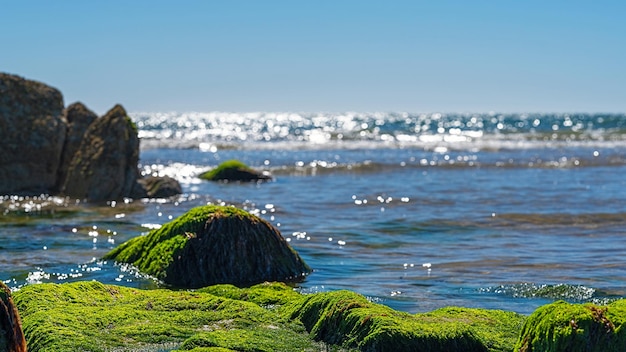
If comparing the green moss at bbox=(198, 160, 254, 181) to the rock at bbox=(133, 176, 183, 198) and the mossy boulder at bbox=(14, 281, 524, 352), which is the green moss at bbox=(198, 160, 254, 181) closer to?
the rock at bbox=(133, 176, 183, 198)

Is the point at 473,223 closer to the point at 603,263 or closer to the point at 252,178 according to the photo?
the point at 603,263

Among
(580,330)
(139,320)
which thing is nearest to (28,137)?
(139,320)

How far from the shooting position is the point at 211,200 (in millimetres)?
21547

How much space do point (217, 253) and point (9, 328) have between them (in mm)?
5339

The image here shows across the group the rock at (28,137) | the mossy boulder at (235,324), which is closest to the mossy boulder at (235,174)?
the rock at (28,137)

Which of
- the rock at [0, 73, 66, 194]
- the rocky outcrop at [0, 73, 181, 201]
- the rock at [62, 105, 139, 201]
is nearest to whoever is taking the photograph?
the rock at [62, 105, 139, 201]

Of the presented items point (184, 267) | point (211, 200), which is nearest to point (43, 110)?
point (211, 200)

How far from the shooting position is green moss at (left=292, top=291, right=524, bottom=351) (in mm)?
6789

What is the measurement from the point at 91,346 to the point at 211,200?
14.9 m

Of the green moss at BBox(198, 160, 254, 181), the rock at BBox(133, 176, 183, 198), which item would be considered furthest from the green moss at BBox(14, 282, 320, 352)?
the green moss at BBox(198, 160, 254, 181)

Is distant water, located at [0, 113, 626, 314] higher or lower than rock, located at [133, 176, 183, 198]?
lower

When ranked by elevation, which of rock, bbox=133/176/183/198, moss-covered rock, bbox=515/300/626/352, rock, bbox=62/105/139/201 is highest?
rock, bbox=62/105/139/201

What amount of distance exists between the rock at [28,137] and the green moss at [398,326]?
50.0ft

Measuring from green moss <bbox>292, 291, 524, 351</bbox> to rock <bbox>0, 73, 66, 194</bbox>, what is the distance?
50.0ft
